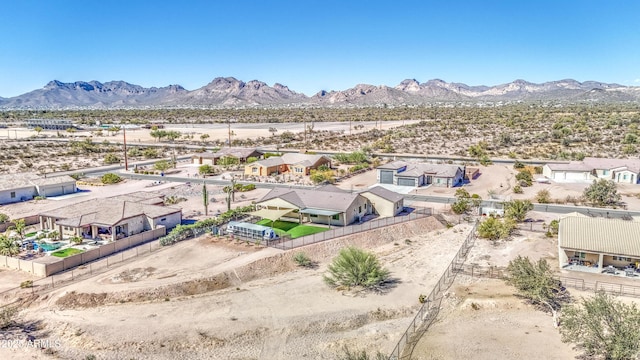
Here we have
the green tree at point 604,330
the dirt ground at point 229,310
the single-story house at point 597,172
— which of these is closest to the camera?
the green tree at point 604,330

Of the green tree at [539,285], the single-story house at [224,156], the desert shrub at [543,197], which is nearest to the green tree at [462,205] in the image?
the desert shrub at [543,197]

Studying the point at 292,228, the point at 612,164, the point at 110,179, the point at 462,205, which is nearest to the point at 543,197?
the point at 462,205

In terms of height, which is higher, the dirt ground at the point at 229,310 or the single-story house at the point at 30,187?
the single-story house at the point at 30,187

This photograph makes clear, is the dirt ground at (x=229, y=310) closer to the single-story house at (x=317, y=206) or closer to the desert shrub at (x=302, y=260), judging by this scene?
the desert shrub at (x=302, y=260)

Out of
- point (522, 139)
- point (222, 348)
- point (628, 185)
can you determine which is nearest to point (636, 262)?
point (222, 348)

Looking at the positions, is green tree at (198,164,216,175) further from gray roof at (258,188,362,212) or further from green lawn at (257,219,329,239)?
green lawn at (257,219,329,239)

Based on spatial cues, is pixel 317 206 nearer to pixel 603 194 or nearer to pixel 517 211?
pixel 517 211

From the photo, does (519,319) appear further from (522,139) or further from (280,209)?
(522,139)
